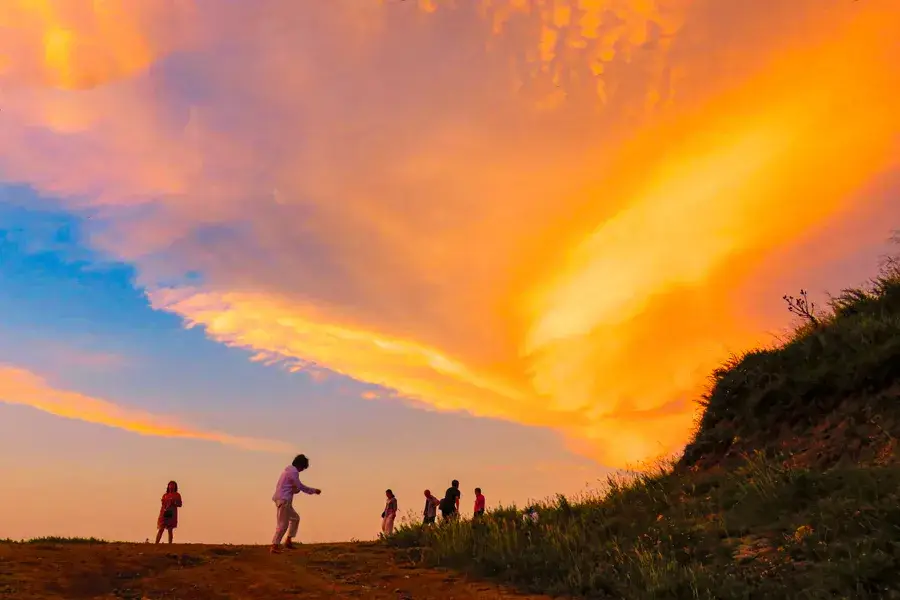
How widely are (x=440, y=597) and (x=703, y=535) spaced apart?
492 centimetres

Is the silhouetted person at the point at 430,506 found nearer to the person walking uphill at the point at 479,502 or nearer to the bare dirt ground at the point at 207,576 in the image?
the person walking uphill at the point at 479,502

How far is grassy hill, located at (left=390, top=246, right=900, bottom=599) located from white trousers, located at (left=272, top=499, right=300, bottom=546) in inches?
117

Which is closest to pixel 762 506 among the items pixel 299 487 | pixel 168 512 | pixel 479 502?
pixel 299 487

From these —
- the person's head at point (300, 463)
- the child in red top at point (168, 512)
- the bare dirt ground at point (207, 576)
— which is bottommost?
the bare dirt ground at point (207, 576)

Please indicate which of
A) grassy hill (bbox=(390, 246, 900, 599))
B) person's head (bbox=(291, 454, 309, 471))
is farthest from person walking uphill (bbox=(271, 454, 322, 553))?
grassy hill (bbox=(390, 246, 900, 599))

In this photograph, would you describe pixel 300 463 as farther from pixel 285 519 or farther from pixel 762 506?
pixel 762 506

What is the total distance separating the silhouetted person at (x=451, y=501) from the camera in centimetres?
2253

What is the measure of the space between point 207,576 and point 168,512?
6.17 metres

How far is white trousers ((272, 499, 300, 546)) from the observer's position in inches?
627

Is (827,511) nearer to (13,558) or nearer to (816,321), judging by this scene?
(816,321)

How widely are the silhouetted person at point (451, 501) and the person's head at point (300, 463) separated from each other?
761 cm

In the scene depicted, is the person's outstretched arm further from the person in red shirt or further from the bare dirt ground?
the person in red shirt

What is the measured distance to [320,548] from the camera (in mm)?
17172

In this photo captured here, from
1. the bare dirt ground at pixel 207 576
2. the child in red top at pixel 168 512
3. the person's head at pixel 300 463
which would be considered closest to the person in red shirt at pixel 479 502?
the bare dirt ground at pixel 207 576
